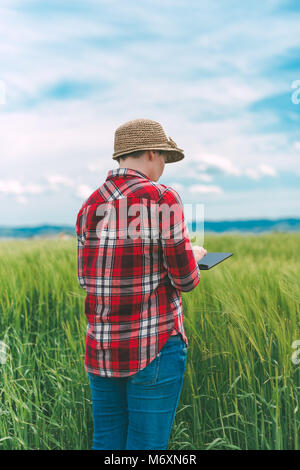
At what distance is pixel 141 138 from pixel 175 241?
359 mm

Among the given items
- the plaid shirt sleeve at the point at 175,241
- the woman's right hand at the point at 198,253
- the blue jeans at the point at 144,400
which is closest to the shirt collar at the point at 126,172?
the plaid shirt sleeve at the point at 175,241

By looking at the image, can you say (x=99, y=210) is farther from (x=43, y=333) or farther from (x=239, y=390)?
(x=43, y=333)

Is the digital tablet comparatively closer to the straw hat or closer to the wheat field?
the straw hat

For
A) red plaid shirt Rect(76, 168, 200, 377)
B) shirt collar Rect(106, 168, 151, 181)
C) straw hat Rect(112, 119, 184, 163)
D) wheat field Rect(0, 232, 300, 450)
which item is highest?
straw hat Rect(112, 119, 184, 163)

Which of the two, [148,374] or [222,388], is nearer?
[148,374]

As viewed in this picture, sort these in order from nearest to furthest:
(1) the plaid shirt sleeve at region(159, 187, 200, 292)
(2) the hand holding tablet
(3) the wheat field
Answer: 1. (1) the plaid shirt sleeve at region(159, 187, 200, 292)
2. (2) the hand holding tablet
3. (3) the wheat field

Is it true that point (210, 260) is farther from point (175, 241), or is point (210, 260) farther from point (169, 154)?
point (169, 154)

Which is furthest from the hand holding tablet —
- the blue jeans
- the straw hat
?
the straw hat

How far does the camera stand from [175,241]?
121 cm

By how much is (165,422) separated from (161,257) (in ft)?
1.75

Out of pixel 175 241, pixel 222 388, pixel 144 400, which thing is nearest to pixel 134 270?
pixel 175 241

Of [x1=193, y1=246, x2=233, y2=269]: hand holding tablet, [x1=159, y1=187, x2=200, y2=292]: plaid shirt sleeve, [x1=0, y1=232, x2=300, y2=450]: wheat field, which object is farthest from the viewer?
[x1=0, y1=232, x2=300, y2=450]: wheat field

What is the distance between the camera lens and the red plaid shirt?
122 cm

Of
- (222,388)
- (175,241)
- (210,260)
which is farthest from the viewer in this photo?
(222,388)
